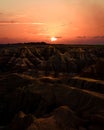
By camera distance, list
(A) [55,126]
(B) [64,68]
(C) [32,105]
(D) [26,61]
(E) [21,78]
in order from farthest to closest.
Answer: (D) [26,61]
(B) [64,68]
(E) [21,78]
(C) [32,105]
(A) [55,126]

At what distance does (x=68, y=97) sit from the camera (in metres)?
31.9

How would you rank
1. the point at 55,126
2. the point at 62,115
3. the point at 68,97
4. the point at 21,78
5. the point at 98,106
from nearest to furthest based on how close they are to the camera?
the point at 55,126 → the point at 62,115 → the point at 98,106 → the point at 68,97 → the point at 21,78

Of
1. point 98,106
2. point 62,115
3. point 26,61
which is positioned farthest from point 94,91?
point 26,61

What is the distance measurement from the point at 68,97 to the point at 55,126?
1070cm

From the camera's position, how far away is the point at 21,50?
96062 mm

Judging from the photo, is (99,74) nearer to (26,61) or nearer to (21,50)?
(26,61)

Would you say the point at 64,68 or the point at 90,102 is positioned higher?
the point at 90,102

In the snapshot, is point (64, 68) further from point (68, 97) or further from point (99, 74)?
point (68, 97)

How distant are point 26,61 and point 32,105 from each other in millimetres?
50746

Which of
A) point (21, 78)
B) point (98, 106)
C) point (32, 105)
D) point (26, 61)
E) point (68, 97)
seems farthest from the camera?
point (26, 61)

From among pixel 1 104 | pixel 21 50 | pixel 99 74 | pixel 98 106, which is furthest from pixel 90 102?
pixel 21 50

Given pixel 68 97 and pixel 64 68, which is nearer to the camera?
pixel 68 97

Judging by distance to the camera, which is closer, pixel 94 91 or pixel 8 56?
pixel 94 91

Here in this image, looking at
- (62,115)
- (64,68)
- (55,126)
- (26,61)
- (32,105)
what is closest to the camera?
(55,126)
